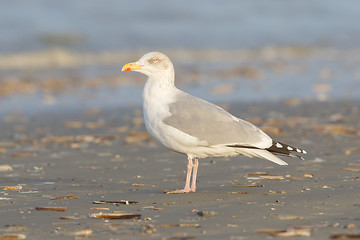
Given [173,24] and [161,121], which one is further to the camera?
[173,24]

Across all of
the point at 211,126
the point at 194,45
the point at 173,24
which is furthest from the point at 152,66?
the point at 173,24

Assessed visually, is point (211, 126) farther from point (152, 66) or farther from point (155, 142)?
point (155, 142)

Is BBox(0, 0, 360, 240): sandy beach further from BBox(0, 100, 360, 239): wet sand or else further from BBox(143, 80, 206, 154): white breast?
BBox(143, 80, 206, 154): white breast

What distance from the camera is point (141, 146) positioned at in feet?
28.6

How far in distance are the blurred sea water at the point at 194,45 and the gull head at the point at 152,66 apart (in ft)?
21.2

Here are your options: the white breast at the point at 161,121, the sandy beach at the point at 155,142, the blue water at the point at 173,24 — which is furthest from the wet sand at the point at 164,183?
the blue water at the point at 173,24

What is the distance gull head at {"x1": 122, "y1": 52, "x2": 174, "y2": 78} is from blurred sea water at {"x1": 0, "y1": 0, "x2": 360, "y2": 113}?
255 inches

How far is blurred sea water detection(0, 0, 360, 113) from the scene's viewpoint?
14.8 meters

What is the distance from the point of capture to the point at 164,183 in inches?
254

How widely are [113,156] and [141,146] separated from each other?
72 cm

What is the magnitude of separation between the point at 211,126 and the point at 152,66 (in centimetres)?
94

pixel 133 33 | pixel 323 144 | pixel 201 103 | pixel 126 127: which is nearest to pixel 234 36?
pixel 133 33

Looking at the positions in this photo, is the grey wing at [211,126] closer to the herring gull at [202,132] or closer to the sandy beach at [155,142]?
the herring gull at [202,132]

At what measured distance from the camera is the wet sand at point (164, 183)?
4.39 metres
